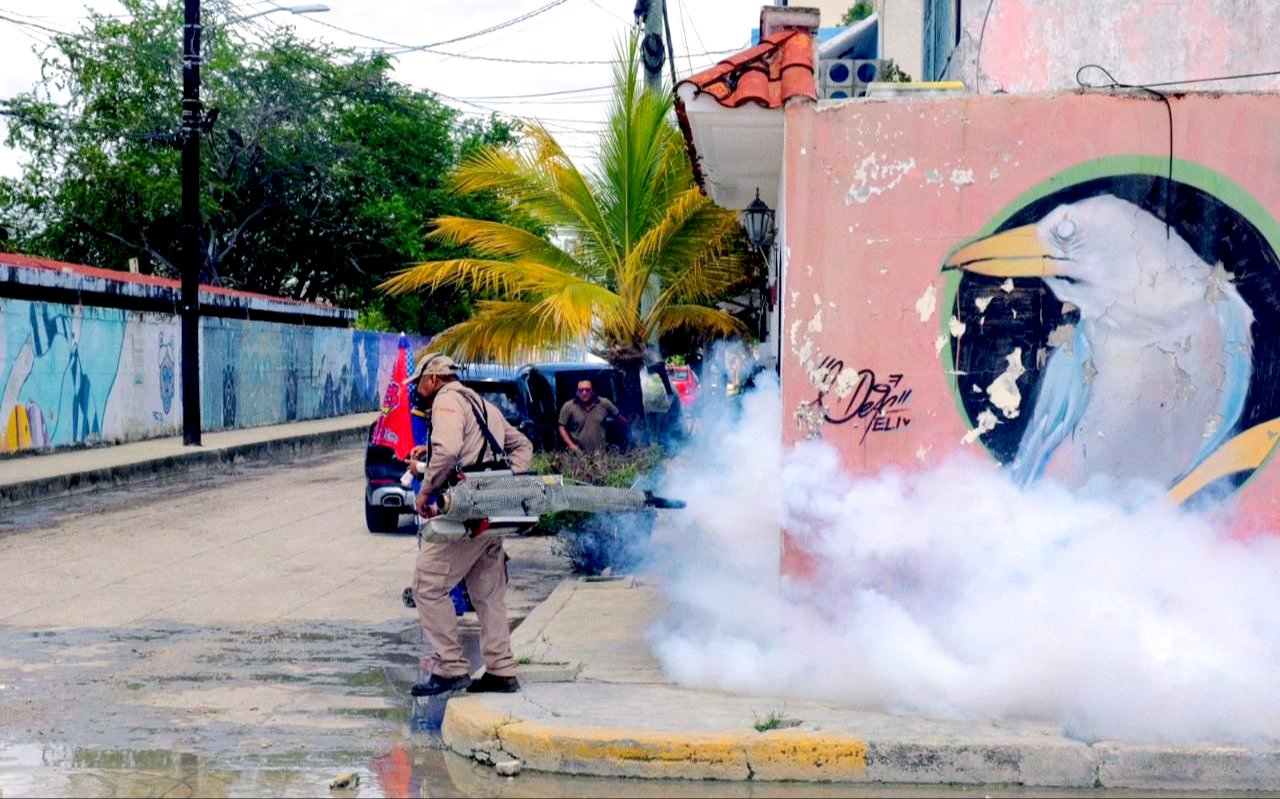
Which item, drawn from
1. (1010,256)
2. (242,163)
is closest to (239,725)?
(1010,256)

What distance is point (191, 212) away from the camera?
1073 inches

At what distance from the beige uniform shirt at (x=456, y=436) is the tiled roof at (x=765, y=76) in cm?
207

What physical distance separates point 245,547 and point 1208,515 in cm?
955

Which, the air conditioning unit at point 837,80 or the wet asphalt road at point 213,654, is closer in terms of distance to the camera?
the wet asphalt road at point 213,654

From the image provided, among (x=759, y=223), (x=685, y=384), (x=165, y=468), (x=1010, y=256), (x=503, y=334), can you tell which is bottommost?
(x=165, y=468)

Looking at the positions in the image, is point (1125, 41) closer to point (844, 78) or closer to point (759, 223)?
point (844, 78)

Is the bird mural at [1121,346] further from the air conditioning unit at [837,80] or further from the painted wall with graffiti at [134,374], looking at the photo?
the painted wall with graffiti at [134,374]

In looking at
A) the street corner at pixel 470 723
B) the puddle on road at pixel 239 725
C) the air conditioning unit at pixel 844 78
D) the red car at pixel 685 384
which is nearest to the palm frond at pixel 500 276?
the air conditioning unit at pixel 844 78

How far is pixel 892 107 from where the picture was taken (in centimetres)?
855

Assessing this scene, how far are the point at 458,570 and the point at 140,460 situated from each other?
1721 cm

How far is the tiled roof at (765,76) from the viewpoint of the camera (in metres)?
8.56

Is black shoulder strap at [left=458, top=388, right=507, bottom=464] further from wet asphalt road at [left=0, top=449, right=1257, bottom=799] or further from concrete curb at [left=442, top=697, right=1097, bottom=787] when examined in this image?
concrete curb at [left=442, top=697, right=1097, bottom=787]

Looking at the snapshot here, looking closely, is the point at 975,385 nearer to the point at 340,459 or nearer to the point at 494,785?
the point at 494,785

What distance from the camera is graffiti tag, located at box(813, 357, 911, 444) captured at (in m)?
8.53
